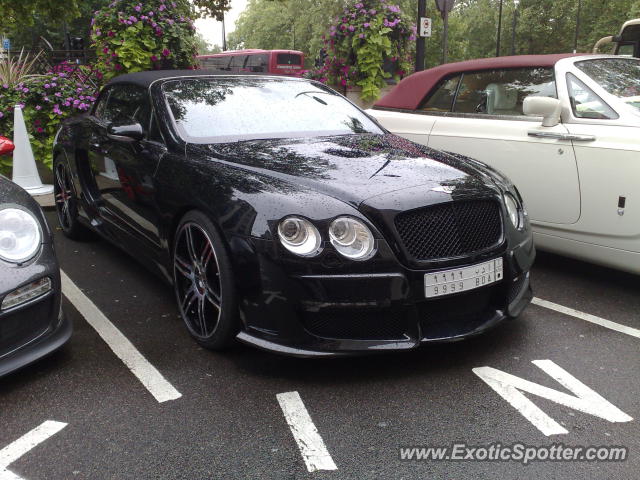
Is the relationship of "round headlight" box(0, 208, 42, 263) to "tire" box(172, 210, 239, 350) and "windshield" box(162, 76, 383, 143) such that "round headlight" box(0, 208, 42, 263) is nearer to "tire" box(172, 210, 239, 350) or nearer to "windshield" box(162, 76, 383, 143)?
"tire" box(172, 210, 239, 350)

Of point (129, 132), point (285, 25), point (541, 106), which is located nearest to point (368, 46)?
point (541, 106)

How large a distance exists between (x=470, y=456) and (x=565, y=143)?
8.32ft

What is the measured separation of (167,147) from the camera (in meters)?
3.75

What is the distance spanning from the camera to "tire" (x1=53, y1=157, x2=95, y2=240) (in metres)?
5.48

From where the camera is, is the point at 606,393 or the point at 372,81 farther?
the point at 372,81

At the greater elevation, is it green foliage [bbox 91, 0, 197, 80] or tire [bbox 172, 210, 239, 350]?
green foliage [bbox 91, 0, 197, 80]

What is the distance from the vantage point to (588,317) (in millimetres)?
3865

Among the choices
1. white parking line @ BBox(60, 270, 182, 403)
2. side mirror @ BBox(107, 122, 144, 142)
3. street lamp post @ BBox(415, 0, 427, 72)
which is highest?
street lamp post @ BBox(415, 0, 427, 72)

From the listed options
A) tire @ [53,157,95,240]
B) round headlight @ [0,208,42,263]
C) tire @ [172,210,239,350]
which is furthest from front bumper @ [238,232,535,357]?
tire @ [53,157,95,240]

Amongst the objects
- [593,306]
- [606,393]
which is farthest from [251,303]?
[593,306]

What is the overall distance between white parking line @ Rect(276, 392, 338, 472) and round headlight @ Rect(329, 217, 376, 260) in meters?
0.72

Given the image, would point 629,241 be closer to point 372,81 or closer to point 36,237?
point 36,237

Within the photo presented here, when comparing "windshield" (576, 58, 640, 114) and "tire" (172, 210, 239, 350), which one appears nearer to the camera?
"tire" (172, 210, 239, 350)

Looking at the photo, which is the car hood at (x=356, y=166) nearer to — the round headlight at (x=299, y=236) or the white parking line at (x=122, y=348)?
the round headlight at (x=299, y=236)
